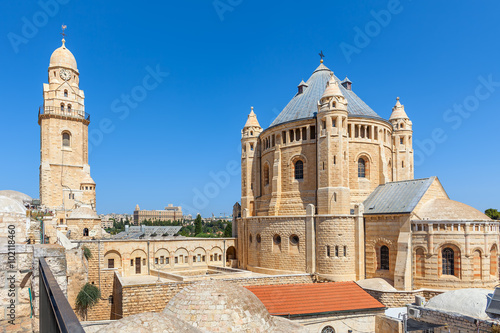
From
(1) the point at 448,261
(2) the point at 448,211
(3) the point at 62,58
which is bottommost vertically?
(1) the point at 448,261

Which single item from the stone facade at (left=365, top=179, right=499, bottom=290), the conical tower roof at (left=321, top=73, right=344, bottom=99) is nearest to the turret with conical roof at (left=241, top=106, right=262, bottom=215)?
the conical tower roof at (left=321, top=73, right=344, bottom=99)

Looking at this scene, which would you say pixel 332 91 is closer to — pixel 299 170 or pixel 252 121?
pixel 299 170

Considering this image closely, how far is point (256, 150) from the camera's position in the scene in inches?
1563

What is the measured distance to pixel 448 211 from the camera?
83.8ft

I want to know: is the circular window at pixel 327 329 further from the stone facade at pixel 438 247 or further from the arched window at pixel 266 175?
the arched window at pixel 266 175

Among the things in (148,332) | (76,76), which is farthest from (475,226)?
(76,76)

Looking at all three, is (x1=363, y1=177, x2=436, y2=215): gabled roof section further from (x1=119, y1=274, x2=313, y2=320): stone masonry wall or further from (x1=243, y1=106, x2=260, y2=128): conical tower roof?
(x1=119, y1=274, x2=313, y2=320): stone masonry wall

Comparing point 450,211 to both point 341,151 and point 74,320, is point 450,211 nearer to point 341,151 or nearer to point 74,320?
point 341,151

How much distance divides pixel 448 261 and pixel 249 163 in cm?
2119

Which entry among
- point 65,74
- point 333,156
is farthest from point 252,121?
point 65,74

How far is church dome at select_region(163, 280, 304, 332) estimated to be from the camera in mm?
10367

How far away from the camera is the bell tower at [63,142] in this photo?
4078 centimetres

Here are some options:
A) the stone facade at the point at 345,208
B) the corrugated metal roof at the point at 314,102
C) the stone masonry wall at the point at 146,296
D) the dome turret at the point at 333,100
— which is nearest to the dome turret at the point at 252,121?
the stone facade at the point at 345,208

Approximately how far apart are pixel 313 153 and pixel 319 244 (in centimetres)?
807
